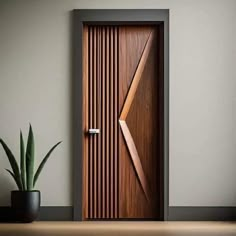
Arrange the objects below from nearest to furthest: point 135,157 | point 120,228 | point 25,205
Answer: point 120,228
point 25,205
point 135,157

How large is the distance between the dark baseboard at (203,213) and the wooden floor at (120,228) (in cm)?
21

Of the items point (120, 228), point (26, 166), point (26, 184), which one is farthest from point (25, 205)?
point (120, 228)

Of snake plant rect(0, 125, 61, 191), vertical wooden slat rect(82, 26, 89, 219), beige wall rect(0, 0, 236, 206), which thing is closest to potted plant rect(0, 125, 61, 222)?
snake plant rect(0, 125, 61, 191)

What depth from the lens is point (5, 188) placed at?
19.5 feet

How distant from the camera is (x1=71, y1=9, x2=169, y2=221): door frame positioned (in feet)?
19.5

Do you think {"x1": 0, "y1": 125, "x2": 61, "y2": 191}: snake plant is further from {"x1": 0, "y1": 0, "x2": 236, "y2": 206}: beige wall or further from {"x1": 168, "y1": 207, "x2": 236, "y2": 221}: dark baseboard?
{"x1": 168, "y1": 207, "x2": 236, "y2": 221}: dark baseboard

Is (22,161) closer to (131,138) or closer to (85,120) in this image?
(85,120)

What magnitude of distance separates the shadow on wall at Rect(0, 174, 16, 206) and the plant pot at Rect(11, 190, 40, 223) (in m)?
0.25

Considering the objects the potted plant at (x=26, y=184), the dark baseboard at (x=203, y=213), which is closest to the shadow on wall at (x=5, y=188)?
the potted plant at (x=26, y=184)

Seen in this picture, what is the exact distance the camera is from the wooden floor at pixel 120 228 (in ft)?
16.4

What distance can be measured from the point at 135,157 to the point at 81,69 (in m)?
0.93

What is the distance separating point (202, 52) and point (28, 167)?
72.6 inches

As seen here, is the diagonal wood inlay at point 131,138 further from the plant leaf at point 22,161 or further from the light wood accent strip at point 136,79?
the plant leaf at point 22,161

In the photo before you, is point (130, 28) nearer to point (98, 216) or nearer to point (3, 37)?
point (3, 37)
